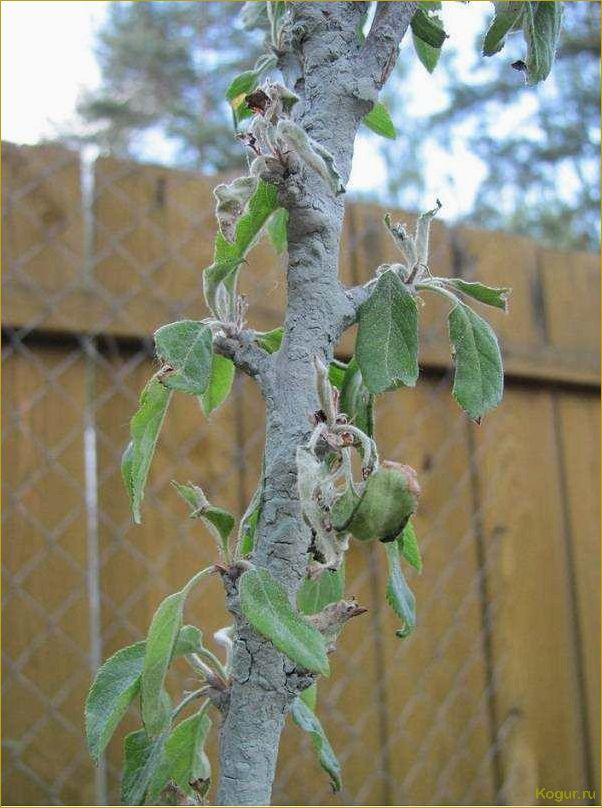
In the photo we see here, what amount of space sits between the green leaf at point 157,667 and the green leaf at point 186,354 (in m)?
0.12

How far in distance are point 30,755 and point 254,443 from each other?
57cm

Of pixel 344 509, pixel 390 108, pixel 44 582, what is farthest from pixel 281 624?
pixel 390 108

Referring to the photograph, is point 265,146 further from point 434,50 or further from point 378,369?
point 434,50

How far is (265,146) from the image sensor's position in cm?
44

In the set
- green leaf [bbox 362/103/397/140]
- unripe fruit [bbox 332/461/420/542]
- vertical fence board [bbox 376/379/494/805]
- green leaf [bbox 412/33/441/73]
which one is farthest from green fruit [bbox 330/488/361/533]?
vertical fence board [bbox 376/379/494/805]

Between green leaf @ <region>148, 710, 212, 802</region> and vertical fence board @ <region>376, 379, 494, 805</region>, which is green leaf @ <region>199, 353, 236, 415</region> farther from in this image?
vertical fence board @ <region>376, 379, 494, 805</region>

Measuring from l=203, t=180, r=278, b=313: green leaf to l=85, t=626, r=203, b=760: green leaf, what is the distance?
19 cm

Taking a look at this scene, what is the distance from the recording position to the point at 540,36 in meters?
0.58

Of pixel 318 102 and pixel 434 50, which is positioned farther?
pixel 434 50

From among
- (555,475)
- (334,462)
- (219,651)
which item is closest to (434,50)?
(334,462)

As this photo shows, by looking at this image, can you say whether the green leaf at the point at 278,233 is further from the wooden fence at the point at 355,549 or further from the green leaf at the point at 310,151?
the wooden fence at the point at 355,549

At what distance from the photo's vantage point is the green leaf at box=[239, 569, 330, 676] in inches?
15.7

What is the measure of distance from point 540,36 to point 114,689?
472 millimetres

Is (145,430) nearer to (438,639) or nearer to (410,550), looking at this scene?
(410,550)
